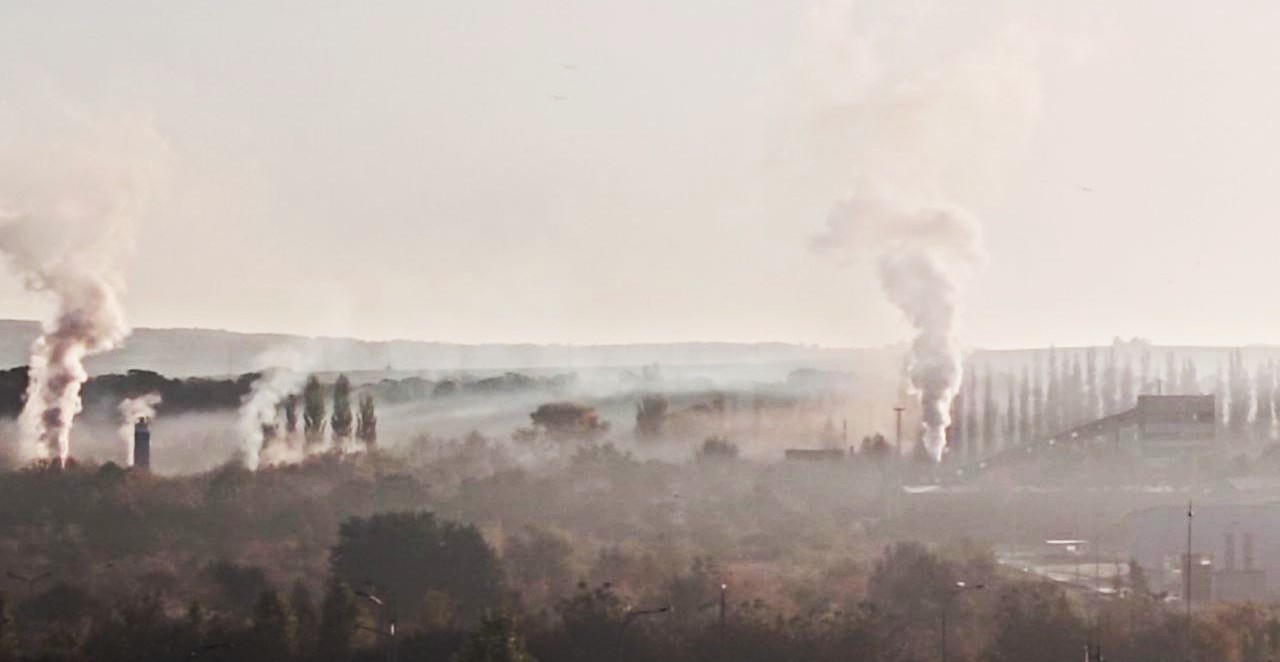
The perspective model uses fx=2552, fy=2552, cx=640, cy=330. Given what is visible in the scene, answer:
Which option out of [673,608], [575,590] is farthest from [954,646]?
[575,590]

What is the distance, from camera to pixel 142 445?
8462 cm

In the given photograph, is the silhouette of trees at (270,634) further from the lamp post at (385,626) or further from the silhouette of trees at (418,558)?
the silhouette of trees at (418,558)

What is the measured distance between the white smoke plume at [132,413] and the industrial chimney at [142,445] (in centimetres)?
31

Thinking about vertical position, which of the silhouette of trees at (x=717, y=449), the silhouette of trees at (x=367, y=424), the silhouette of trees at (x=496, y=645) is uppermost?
the silhouette of trees at (x=367, y=424)

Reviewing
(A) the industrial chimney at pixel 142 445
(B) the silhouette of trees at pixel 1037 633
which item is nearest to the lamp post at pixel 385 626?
(B) the silhouette of trees at pixel 1037 633

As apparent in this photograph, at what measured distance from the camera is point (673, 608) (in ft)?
186

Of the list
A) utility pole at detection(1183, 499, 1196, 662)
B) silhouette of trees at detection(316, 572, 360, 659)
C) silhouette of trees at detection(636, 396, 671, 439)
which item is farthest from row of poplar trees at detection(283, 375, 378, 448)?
silhouette of trees at detection(316, 572, 360, 659)

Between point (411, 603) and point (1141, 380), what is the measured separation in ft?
206

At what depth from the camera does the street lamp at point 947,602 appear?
2044 inches

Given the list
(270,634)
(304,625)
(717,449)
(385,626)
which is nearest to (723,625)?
(385,626)

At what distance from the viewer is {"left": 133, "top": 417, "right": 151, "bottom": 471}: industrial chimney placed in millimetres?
83312

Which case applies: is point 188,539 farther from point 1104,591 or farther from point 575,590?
point 1104,591

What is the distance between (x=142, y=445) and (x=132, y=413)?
3.95 metres

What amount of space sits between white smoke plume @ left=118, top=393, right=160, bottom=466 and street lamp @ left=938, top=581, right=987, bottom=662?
33614 millimetres
